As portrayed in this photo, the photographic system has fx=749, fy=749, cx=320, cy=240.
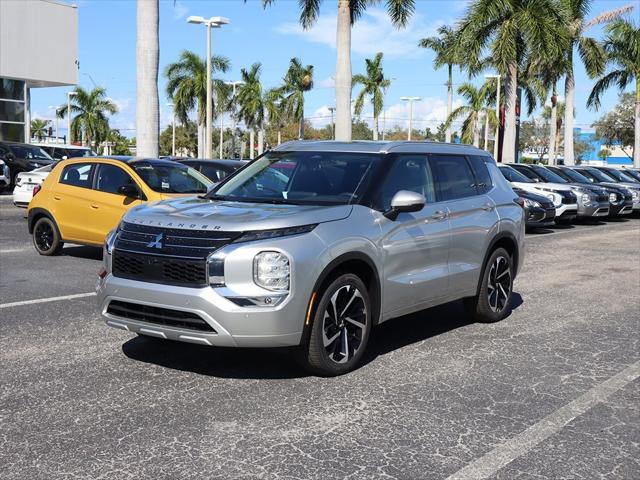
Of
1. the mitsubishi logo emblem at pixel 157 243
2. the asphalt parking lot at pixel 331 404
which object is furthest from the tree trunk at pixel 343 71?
the mitsubishi logo emblem at pixel 157 243

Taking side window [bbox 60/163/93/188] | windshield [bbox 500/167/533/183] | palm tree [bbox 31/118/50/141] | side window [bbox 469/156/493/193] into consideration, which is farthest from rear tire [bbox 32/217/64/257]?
palm tree [bbox 31/118/50/141]

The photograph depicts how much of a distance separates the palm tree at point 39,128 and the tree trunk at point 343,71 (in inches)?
3246

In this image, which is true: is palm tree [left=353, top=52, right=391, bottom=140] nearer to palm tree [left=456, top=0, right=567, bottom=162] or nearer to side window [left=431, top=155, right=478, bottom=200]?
palm tree [left=456, top=0, right=567, bottom=162]

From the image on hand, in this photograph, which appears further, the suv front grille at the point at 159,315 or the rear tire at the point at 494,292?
the rear tire at the point at 494,292

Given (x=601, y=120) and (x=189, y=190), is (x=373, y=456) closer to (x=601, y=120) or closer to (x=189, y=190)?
(x=189, y=190)

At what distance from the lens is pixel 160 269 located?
5.04 metres

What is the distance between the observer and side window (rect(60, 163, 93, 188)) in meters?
11.1

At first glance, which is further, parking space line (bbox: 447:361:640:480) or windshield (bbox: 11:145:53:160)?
windshield (bbox: 11:145:53:160)

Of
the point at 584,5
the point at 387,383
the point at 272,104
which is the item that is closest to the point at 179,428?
the point at 387,383

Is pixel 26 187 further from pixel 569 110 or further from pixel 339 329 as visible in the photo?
pixel 569 110

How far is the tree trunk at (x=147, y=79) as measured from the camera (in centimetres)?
1780

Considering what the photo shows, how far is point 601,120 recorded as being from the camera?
3312 inches

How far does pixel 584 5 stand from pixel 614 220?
53.4 ft

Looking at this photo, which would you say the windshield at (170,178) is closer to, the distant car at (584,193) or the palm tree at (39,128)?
the distant car at (584,193)
